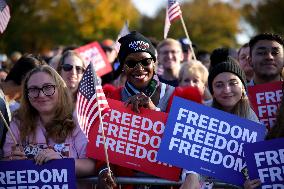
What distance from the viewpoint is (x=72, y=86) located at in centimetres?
757

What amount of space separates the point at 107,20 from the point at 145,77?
5452 cm

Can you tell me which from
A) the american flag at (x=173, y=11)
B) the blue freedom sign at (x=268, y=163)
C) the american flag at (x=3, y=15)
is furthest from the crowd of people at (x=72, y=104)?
the american flag at (x=173, y=11)

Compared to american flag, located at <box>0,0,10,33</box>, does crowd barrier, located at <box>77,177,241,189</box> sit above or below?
below

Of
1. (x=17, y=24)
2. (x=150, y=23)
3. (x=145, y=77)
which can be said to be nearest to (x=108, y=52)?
(x=145, y=77)

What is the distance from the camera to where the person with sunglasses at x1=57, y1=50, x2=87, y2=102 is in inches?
299

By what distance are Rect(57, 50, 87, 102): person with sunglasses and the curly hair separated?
76.0 inches

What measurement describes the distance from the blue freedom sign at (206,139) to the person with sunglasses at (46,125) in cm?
76

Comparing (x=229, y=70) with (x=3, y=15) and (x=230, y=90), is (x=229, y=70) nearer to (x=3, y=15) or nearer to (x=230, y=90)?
(x=230, y=90)

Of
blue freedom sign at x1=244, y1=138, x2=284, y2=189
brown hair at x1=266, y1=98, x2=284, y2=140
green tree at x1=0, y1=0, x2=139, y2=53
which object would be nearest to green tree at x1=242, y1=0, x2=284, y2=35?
green tree at x1=0, y1=0, x2=139, y2=53

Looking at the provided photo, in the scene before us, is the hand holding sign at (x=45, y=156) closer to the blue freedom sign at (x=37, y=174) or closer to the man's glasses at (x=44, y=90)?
the blue freedom sign at (x=37, y=174)

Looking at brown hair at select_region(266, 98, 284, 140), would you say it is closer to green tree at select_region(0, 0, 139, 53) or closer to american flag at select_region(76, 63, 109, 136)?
american flag at select_region(76, 63, 109, 136)

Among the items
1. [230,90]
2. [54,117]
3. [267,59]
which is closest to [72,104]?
[54,117]

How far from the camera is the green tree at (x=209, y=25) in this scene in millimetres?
71000

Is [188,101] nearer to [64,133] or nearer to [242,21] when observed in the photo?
[64,133]
